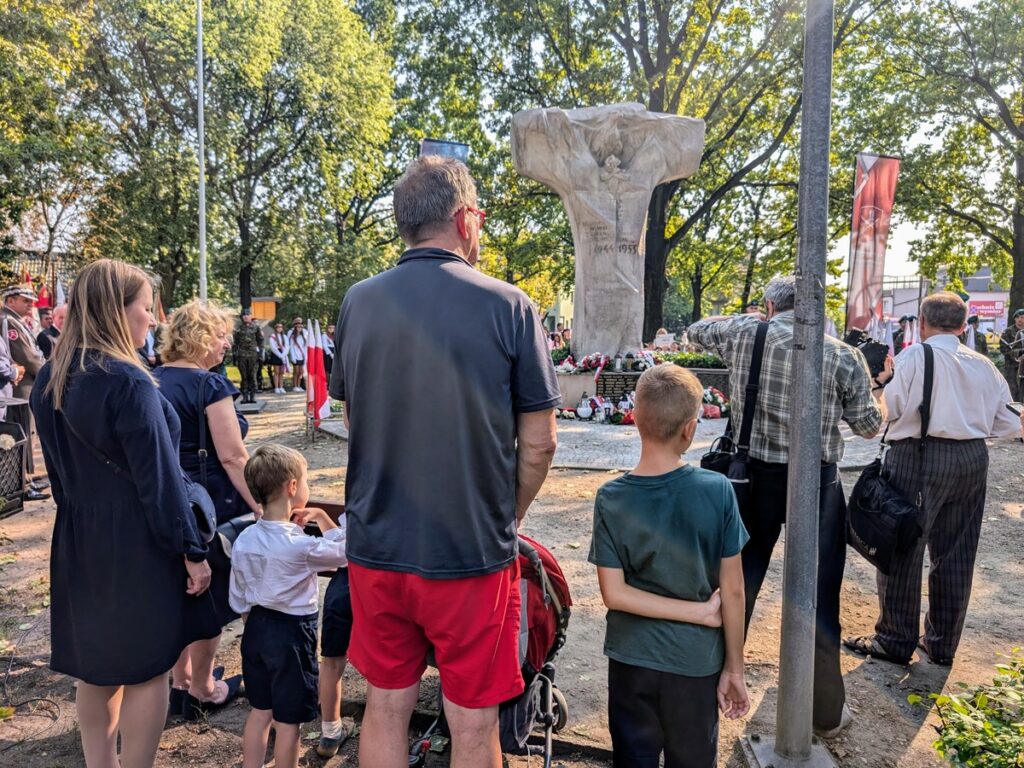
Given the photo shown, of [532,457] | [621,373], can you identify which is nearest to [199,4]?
[621,373]

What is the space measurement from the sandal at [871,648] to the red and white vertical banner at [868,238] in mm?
7374

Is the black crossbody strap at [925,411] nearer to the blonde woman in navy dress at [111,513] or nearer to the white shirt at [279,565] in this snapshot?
the white shirt at [279,565]

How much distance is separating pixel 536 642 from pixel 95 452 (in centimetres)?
159

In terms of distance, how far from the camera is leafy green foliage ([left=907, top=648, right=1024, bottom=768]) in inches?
72.0

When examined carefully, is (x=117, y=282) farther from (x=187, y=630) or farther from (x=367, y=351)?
(x=187, y=630)

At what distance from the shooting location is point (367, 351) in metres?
2.02

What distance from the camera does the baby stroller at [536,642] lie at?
2307 millimetres

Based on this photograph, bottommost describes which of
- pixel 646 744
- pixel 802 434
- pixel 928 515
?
pixel 646 744

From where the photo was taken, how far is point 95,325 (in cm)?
235

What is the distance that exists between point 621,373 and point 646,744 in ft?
33.3

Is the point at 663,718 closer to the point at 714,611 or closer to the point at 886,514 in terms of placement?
the point at 714,611

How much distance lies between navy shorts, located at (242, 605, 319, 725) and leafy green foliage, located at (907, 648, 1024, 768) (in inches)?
80.8

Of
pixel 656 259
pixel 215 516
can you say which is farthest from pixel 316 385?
pixel 656 259

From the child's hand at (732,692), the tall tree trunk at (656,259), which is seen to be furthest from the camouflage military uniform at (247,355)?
the child's hand at (732,692)
